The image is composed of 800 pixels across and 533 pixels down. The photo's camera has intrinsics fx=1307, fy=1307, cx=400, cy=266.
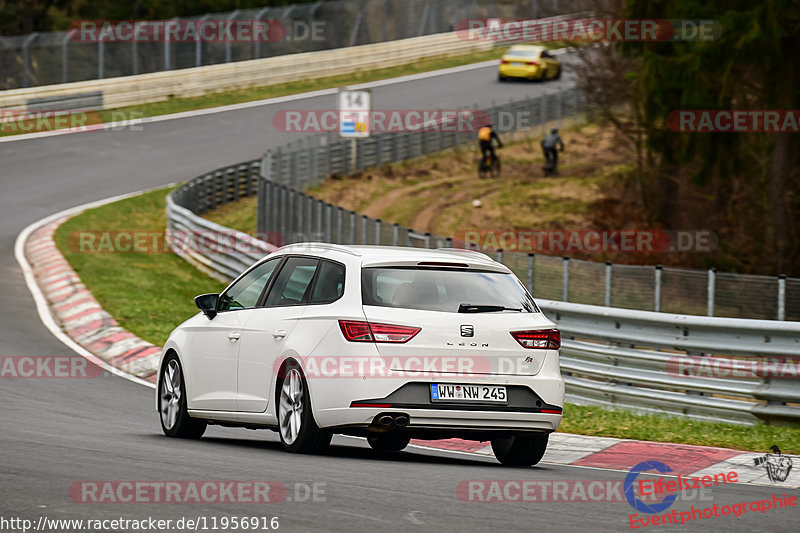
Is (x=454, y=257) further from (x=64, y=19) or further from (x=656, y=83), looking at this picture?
(x=64, y=19)

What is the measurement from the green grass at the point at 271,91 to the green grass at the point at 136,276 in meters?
12.2

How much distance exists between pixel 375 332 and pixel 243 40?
45.4 m

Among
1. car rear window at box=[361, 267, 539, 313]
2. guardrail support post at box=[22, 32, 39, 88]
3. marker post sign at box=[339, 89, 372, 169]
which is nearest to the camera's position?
car rear window at box=[361, 267, 539, 313]

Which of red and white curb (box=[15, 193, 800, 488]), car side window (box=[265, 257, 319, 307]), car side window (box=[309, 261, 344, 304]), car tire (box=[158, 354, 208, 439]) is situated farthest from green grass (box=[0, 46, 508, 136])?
car side window (box=[309, 261, 344, 304])

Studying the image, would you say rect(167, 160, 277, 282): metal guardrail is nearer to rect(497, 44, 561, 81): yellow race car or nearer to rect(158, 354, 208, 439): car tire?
rect(158, 354, 208, 439): car tire

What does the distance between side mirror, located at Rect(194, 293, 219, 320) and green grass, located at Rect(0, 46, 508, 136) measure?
33.8 meters

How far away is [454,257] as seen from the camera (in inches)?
388

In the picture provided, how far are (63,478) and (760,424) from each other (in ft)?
24.6

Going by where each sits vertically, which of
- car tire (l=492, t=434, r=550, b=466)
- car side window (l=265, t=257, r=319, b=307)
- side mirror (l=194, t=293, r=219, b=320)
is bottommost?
car tire (l=492, t=434, r=550, b=466)

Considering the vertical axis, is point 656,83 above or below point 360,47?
above

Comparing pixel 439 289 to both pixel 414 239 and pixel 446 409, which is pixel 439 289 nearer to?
pixel 446 409

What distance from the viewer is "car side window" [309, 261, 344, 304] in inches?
373

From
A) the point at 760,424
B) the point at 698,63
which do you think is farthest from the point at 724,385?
the point at 698,63

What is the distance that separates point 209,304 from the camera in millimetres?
10781
